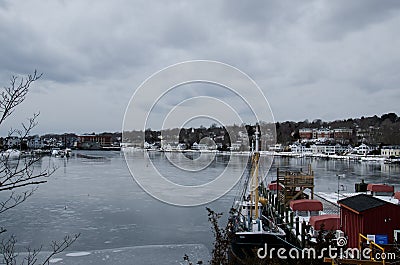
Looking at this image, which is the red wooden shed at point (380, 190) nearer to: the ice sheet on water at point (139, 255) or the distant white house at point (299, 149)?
the ice sheet on water at point (139, 255)

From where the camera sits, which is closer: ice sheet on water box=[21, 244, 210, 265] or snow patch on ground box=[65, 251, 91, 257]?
ice sheet on water box=[21, 244, 210, 265]

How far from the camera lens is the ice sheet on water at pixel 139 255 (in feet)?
36.7

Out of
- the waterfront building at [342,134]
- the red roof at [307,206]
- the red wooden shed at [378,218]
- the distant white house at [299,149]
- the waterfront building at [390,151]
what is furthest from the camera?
the waterfront building at [342,134]

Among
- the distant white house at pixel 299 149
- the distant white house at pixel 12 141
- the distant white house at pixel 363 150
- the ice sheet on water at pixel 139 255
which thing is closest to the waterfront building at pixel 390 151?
the distant white house at pixel 363 150

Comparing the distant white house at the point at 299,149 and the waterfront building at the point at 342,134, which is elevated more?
the waterfront building at the point at 342,134

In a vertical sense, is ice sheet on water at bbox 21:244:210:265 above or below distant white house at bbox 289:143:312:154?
below

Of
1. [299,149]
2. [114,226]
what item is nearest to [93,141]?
[299,149]

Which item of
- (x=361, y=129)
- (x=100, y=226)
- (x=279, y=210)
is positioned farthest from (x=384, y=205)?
(x=361, y=129)

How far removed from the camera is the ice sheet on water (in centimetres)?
1118

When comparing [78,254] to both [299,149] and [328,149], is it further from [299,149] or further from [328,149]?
[299,149]

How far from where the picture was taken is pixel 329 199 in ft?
67.4

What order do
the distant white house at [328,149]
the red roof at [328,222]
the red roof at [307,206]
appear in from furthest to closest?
the distant white house at [328,149], the red roof at [307,206], the red roof at [328,222]

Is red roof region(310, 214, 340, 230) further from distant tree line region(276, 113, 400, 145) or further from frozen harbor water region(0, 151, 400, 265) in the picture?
distant tree line region(276, 113, 400, 145)

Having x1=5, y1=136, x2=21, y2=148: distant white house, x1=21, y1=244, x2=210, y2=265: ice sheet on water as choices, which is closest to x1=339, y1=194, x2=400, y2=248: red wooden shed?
x1=21, y1=244, x2=210, y2=265: ice sheet on water
